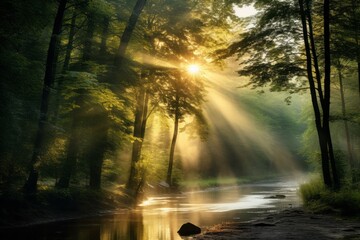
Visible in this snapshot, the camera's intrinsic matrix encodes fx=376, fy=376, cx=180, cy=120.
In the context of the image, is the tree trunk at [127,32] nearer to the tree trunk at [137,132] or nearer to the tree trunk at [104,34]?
the tree trunk at [104,34]

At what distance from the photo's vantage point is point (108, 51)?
72.3ft

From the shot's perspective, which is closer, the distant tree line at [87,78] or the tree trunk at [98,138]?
the distant tree line at [87,78]

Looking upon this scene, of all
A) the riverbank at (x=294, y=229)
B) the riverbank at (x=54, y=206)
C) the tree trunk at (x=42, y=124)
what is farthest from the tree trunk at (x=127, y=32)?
the riverbank at (x=294, y=229)

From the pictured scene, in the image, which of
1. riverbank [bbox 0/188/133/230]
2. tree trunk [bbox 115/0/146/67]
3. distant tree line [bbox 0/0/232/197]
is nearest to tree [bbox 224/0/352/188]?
distant tree line [bbox 0/0/232/197]

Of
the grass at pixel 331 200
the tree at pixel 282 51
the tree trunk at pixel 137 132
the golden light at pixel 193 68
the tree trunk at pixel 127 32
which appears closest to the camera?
the grass at pixel 331 200

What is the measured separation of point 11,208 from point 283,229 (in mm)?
10058

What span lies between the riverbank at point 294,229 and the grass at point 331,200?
2.04ft

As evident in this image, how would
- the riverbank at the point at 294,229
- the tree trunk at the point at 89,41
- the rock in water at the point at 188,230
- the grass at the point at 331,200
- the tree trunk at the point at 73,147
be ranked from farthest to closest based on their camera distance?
the tree trunk at the point at 89,41
the tree trunk at the point at 73,147
the grass at the point at 331,200
the rock in water at the point at 188,230
the riverbank at the point at 294,229

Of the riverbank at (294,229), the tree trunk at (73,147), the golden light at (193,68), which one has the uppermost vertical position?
the golden light at (193,68)

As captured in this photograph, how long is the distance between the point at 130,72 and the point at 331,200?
40.5 ft

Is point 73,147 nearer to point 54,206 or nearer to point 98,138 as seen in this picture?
point 98,138

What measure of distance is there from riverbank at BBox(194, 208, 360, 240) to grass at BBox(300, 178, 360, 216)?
0.62 meters

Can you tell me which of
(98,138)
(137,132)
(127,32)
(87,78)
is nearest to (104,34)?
(127,32)

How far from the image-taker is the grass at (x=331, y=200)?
13.8 meters
